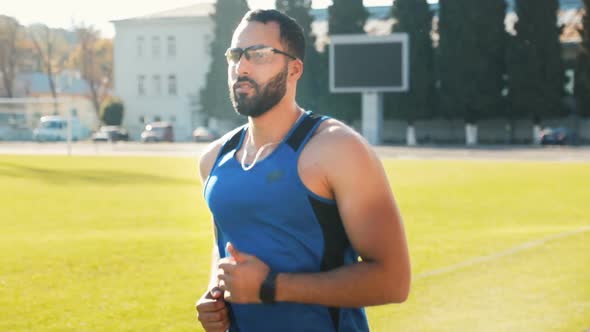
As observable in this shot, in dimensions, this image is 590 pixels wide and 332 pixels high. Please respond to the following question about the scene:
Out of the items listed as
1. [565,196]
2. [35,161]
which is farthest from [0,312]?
[35,161]

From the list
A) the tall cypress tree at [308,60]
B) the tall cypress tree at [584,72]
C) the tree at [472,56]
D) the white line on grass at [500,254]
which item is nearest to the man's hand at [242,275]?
the white line on grass at [500,254]

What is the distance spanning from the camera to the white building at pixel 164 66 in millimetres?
80312

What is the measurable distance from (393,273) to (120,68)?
83362mm

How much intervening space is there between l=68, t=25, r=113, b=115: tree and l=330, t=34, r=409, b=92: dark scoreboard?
1746 inches

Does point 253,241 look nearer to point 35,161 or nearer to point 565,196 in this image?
point 565,196

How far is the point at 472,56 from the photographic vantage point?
59156 millimetres

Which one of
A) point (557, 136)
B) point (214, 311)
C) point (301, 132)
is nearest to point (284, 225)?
point (301, 132)

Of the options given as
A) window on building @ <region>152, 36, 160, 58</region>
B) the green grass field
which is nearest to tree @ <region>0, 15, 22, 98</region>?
window on building @ <region>152, 36, 160, 58</region>

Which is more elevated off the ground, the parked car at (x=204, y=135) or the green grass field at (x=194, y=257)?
the green grass field at (x=194, y=257)

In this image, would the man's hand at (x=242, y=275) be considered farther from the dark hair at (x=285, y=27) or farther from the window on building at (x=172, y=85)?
the window on building at (x=172, y=85)

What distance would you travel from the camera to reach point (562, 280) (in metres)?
10.0

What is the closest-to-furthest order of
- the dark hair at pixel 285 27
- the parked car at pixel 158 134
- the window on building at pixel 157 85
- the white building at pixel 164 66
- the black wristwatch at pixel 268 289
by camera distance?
the black wristwatch at pixel 268 289 < the dark hair at pixel 285 27 < the parked car at pixel 158 134 < the white building at pixel 164 66 < the window on building at pixel 157 85

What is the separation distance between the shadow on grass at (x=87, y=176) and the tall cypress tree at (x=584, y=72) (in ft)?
109

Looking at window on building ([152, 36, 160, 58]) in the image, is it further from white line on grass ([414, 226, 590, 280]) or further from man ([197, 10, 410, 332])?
man ([197, 10, 410, 332])
